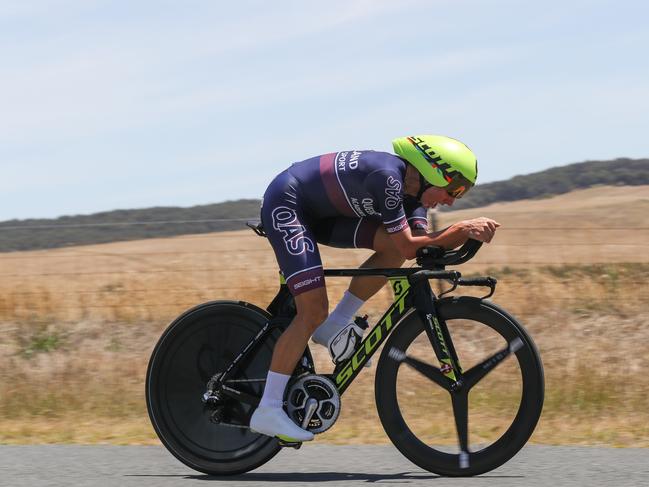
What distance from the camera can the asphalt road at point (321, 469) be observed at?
5.27 meters

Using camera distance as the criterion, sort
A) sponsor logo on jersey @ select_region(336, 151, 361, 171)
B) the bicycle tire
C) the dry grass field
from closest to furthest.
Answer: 1. sponsor logo on jersey @ select_region(336, 151, 361, 171)
2. the bicycle tire
3. the dry grass field

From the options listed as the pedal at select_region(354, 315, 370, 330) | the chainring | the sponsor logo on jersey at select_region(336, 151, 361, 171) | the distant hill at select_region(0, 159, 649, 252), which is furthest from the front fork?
the distant hill at select_region(0, 159, 649, 252)

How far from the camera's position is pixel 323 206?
5625mm

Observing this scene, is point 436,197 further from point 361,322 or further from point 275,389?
point 275,389

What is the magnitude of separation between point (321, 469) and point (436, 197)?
1.48m

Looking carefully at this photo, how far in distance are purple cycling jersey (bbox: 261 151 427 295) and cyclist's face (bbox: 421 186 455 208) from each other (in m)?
0.13

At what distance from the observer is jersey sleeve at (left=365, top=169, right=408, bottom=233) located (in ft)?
17.4

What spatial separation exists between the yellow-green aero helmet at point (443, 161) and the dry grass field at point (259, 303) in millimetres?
1018

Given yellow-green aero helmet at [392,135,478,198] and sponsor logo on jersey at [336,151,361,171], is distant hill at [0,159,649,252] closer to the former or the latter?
sponsor logo on jersey at [336,151,361,171]

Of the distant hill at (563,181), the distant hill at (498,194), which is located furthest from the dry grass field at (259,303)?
the distant hill at (563,181)

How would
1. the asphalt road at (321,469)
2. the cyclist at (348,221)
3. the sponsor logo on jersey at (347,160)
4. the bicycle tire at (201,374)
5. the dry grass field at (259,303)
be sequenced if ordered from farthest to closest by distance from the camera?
1. the dry grass field at (259,303)
2. the bicycle tire at (201,374)
3. the sponsor logo on jersey at (347,160)
4. the cyclist at (348,221)
5. the asphalt road at (321,469)

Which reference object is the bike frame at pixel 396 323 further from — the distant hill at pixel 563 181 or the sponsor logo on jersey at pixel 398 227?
the distant hill at pixel 563 181

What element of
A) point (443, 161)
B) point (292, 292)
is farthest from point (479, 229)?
point (292, 292)

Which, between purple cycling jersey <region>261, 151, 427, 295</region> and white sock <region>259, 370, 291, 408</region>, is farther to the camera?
white sock <region>259, 370, 291, 408</region>
